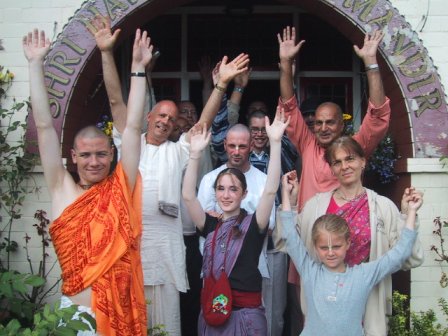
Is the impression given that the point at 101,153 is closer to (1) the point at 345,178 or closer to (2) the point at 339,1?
(1) the point at 345,178

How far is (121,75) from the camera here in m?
6.58

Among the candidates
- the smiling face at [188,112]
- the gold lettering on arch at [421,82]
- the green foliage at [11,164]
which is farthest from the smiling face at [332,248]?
the green foliage at [11,164]

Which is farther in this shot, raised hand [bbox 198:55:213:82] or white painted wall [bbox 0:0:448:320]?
raised hand [bbox 198:55:213:82]

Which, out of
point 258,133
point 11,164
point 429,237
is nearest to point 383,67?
point 258,133

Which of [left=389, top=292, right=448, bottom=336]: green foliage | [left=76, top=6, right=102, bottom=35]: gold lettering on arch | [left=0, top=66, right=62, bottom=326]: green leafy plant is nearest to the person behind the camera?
[left=389, top=292, right=448, bottom=336]: green foliage

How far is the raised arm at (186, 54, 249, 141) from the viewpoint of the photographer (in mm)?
4145

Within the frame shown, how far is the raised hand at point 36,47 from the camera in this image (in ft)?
11.4

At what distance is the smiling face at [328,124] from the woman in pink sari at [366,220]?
1.50ft

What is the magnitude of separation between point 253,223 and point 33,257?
189cm

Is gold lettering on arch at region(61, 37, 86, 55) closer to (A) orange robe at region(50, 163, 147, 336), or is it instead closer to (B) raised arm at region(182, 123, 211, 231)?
(B) raised arm at region(182, 123, 211, 231)

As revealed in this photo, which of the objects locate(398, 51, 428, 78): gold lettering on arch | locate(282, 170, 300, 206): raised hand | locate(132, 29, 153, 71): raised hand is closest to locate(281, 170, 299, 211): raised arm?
locate(282, 170, 300, 206): raised hand

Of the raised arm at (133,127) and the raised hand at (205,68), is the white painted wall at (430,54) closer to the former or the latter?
the raised hand at (205,68)

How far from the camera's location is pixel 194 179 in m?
3.98

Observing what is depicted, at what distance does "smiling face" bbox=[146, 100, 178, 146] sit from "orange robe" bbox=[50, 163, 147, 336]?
0.88 m
